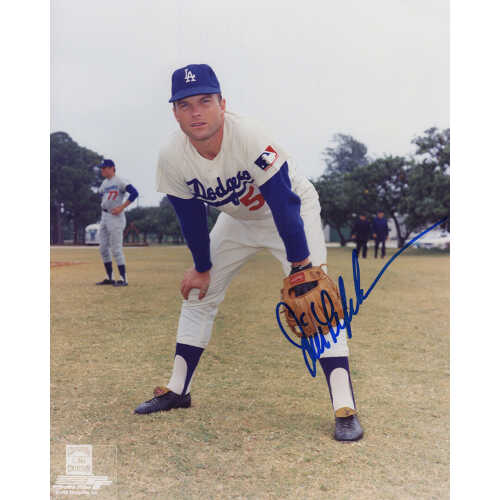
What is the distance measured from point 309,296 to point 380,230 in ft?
2.75

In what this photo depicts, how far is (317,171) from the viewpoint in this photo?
246 cm

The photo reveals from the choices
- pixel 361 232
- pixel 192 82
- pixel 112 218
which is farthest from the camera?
pixel 112 218

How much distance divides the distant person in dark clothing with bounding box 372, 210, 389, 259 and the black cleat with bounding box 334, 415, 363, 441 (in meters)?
0.83

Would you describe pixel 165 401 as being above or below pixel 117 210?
below

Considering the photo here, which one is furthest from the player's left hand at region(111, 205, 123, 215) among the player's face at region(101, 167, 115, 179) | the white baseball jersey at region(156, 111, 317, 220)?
the white baseball jersey at region(156, 111, 317, 220)

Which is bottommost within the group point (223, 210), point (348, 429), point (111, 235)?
point (348, 429)

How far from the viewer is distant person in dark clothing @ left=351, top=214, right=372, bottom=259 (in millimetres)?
2352

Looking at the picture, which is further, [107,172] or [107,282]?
[107,282]

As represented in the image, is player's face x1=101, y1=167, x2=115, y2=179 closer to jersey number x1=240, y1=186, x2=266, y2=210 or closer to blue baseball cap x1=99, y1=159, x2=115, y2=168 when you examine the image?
blue baseball cap x1=99, y1=159, x2=115, y2=168

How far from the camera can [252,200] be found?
7.00ft

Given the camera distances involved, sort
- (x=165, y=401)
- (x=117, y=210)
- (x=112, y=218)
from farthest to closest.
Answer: (x=112, y=218)
(x=117, y=210)
(x=165, y=401)

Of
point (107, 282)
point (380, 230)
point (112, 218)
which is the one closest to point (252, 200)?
point (380, 230)

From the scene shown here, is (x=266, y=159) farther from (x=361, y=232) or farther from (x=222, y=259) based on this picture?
(x=361, y=232)
